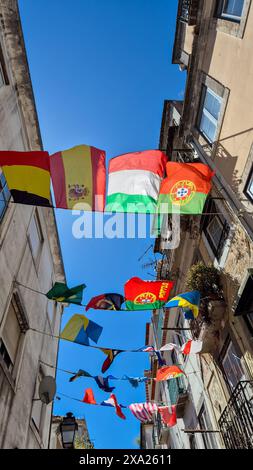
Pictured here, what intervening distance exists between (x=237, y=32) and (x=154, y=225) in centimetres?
1027

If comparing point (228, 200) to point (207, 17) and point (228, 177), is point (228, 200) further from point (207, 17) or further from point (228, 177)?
point (207, 17)

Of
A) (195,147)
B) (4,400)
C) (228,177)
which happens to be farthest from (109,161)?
(4,400)

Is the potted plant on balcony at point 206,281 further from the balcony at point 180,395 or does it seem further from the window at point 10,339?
the balcony at point 180,395

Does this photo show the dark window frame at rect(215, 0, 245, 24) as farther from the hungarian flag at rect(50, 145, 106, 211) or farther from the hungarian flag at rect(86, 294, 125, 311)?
the hungarian flag at rect(86, 294, 125, 311)

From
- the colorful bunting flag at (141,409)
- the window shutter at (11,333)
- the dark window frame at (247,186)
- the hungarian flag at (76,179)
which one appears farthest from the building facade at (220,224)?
the window shutter at (11,333)

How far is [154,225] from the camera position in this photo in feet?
56.5

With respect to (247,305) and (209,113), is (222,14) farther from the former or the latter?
(247,305)

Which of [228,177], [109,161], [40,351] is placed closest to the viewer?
[109,161]

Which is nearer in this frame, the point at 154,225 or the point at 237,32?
the point at 237,32

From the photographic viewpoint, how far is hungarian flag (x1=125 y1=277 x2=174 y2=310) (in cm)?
1012

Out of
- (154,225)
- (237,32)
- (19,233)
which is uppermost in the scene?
(237,32)

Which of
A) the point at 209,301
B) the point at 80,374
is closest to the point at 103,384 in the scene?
the point at 80,374

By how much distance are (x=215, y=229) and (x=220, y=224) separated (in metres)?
0.54
